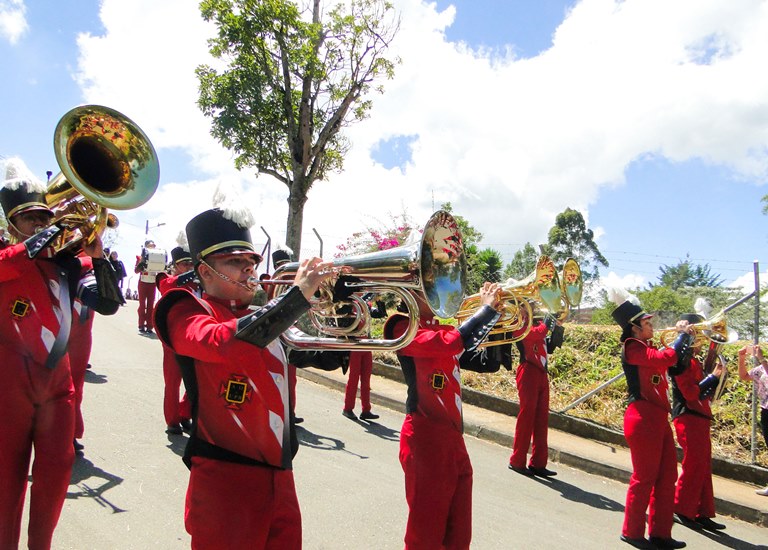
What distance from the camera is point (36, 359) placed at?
314cm

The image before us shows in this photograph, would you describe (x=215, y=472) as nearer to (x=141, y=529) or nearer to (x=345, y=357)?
(x=345, y=357)

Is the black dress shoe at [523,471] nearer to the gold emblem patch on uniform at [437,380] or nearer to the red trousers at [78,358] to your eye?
the gold emblem patch on uniform at [437,380]

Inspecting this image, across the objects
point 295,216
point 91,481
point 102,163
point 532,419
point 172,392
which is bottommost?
point 91,481

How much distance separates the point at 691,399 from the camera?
215 inches

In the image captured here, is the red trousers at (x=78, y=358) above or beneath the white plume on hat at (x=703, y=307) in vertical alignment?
beneath

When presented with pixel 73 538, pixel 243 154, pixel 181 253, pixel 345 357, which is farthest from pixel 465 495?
pixel 243 154

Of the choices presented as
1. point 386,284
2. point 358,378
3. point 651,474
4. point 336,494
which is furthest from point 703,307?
point 386,284

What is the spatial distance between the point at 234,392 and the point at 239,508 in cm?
44

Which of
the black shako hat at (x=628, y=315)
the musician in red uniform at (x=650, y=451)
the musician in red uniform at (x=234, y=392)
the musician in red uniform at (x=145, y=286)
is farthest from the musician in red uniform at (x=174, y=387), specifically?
the musician in red uniform at (x=145, y=286)

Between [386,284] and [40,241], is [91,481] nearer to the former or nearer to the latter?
[40,241]

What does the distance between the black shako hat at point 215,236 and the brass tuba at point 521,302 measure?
151 centimetres

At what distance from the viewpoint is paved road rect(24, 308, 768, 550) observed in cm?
404

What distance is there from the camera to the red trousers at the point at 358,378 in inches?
312

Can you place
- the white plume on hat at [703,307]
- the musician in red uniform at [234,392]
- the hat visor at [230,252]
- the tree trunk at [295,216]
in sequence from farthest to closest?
1. the tree trunk at [295,216]
2. the white plume on hat at [703,307]
3. the hat visor at [230,252]
4. the musician in red uniform at [234,392]
